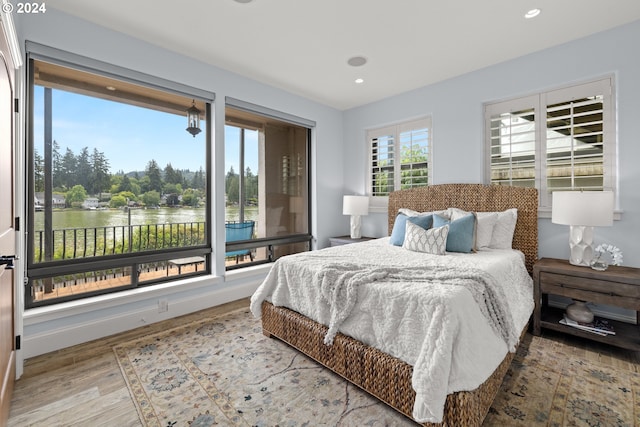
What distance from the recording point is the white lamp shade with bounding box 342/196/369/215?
4.37 metres

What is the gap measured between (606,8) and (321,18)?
7.46ft

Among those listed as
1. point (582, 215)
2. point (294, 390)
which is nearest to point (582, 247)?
point (582, 215)

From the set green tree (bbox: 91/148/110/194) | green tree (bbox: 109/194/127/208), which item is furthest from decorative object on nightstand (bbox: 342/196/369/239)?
green tree (bbox: 91/148/110/194)

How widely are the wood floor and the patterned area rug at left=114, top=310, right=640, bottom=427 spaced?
0.09 m

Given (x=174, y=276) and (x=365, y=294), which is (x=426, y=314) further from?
(x=174, y=276)

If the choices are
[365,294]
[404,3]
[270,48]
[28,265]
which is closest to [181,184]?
[28,265]

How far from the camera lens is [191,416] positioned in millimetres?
1671

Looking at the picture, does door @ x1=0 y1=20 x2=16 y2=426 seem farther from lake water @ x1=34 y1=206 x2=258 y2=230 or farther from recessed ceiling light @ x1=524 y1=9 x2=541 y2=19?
recessed ceiling light @ x1=524 y1=9 x2=541 y2=19

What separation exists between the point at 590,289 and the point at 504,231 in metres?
0.82

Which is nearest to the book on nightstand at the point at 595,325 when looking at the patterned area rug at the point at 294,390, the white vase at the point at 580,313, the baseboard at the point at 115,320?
the white vase at the point at 580,313

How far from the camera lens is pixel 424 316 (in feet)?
5.16

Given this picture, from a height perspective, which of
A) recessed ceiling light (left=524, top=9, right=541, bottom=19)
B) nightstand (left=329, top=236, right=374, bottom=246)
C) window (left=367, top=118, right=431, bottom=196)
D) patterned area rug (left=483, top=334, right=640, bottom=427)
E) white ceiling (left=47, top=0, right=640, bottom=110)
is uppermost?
white ceiling (left=47, top=0, right=640, bottom=110)

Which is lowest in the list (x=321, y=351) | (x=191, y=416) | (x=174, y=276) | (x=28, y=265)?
(x=191, y=416)

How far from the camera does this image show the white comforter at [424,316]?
4.62ft
